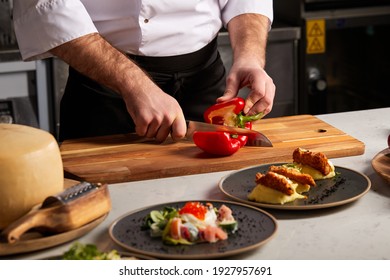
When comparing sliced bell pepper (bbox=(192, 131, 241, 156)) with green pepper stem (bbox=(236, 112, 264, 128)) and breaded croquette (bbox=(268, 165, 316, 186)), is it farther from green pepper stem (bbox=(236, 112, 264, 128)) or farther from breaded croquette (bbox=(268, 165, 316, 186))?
breaded croquette (bbox=(268, 165, 316, 186))

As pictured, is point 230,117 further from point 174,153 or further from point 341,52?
point 341,52

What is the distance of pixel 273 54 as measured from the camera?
10.4 feet

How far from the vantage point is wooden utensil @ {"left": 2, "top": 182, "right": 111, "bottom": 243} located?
121 centimetres

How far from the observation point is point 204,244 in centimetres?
122

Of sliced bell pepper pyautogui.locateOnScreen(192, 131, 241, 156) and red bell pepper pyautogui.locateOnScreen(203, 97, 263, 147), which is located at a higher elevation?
red bell pepper pyautogui.locateOnScreen(203, 97, 263, 147)

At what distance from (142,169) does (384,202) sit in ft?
1.63

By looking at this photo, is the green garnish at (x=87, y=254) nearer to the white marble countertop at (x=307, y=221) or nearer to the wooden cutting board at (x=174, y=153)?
the white marble countertop at (x=307, y=221)

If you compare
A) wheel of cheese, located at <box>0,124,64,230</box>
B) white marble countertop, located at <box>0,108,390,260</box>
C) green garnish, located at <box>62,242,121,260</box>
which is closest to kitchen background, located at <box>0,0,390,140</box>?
white marble countertop, located at <box>0,108,390,260</box>

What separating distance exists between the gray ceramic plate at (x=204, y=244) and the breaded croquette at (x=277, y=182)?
0.23ft

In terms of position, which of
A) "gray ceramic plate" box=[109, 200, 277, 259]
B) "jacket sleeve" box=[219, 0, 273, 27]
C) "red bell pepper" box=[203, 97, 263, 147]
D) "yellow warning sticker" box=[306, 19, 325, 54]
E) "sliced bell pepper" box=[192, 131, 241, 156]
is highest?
"jacket sleeve" box=[219, 0, 273, 27]

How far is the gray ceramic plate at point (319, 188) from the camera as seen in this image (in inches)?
54.7

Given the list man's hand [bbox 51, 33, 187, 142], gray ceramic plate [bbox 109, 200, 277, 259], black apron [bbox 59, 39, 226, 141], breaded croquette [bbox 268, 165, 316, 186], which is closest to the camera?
gray ceramic plate [bbox 109, 200, 277, 259]

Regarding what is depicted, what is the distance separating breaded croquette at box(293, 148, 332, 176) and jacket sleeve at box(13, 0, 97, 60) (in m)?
0.65

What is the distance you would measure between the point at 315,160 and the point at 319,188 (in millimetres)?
63
